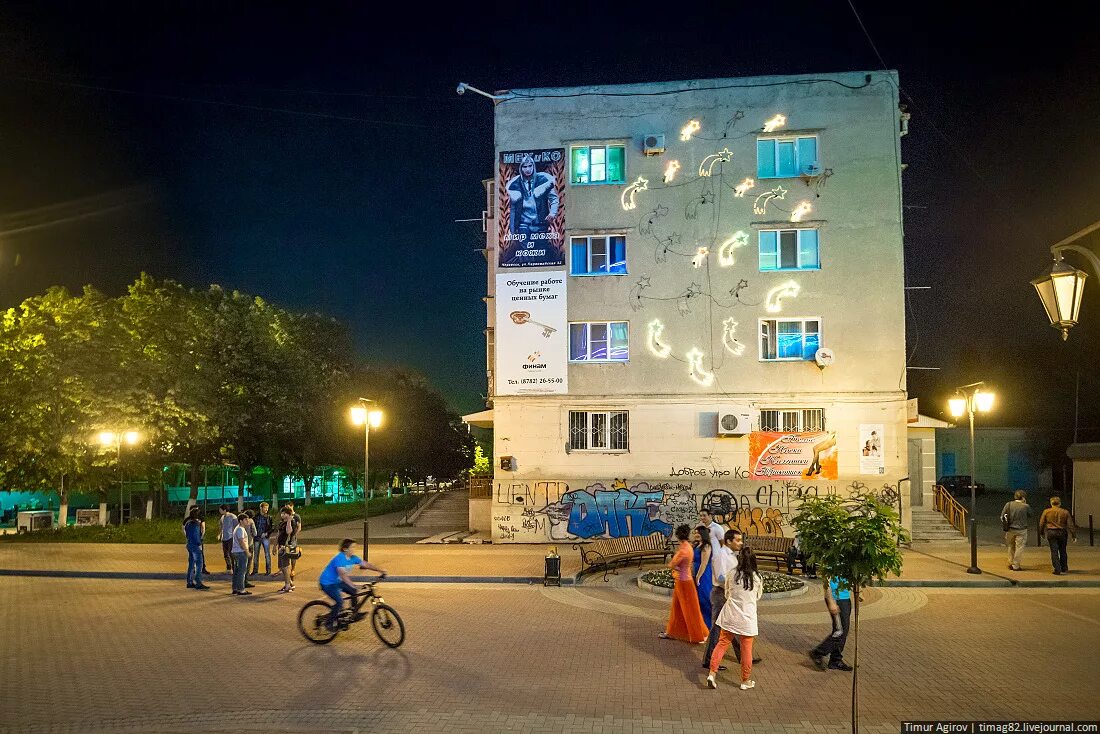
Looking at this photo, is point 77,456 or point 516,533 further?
point 77,456

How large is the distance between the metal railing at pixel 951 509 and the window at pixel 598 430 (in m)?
11.1

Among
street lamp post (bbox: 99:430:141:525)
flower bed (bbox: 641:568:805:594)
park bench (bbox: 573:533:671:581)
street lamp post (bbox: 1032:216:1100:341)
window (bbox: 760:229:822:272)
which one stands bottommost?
flower bed (bbox: 641:568:805:594)

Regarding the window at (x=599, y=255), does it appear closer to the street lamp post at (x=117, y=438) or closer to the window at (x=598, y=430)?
the window at (x=598, y=430)

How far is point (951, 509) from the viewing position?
→ 82.4 ft

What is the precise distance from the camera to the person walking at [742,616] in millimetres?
8875

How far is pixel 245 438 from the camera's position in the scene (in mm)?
35625

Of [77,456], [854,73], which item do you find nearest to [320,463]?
[77,456]

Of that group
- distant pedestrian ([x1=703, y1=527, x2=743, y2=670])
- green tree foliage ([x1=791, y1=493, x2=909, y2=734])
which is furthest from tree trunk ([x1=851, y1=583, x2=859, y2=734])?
distant pedestrian ([x1=703, y1=527, x2=743, y2=670])

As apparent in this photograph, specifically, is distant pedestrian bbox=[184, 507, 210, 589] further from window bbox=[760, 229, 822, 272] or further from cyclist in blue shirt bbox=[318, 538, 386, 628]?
window bbox=[760, 229, 822, 272]

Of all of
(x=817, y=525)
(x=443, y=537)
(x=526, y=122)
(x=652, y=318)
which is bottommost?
(x=443, y=537)

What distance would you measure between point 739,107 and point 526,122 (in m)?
7.22

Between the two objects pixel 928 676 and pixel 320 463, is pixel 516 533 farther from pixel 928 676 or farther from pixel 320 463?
pixel 320 463

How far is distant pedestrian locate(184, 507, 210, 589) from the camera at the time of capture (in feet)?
56.0

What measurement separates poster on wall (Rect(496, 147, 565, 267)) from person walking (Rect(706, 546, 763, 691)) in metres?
17.5
